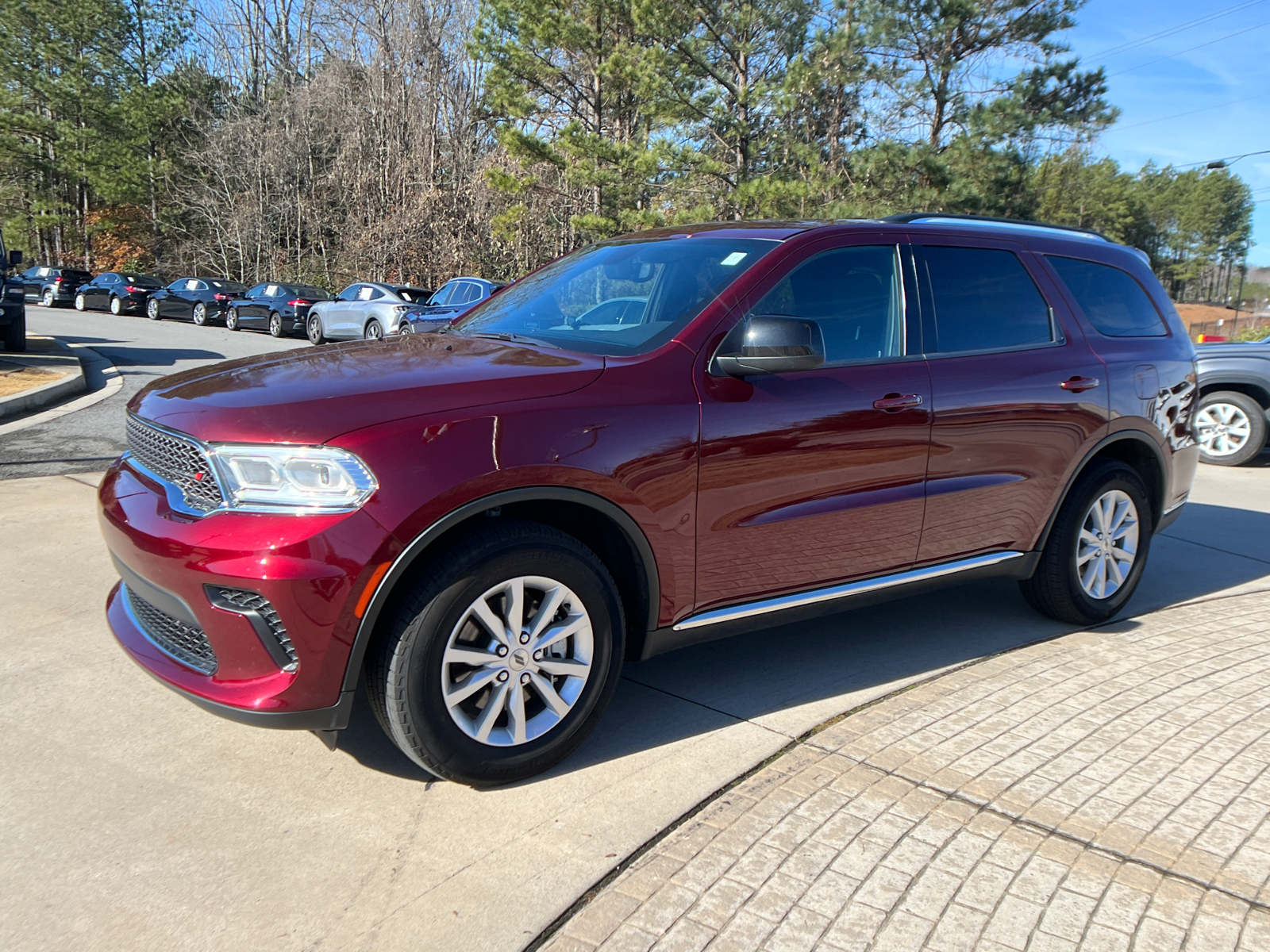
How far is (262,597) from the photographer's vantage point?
2680 millimetres

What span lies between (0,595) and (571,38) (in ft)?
75.5

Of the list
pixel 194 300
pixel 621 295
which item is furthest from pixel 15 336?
pixel 194 300

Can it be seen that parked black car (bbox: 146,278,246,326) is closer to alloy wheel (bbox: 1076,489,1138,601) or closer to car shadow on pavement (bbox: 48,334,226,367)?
car shadow on pavement (bbox: 48,334,226,367)

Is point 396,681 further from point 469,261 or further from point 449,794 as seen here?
point 469,261

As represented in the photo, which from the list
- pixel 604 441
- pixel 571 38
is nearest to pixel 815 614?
pixel 604 441

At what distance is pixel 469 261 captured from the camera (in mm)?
31656

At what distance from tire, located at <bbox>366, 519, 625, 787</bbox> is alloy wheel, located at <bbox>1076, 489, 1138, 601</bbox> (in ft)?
8.84

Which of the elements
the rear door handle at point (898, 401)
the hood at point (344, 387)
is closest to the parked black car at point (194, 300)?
the hood at point (344, 387)

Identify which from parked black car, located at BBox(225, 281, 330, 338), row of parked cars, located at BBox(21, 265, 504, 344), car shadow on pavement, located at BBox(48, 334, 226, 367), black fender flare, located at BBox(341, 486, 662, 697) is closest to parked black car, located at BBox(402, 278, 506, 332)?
row of parked cars, located at BBox(21, 265, 504, 344)

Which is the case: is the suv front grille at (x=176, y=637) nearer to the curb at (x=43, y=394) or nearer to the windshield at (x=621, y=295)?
the windshield at (x=621, y=295)

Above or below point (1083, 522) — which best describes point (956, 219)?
above

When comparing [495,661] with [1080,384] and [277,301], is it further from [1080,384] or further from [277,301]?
[277,301]

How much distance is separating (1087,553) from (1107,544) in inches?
6.2

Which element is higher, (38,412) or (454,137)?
(454,137)
